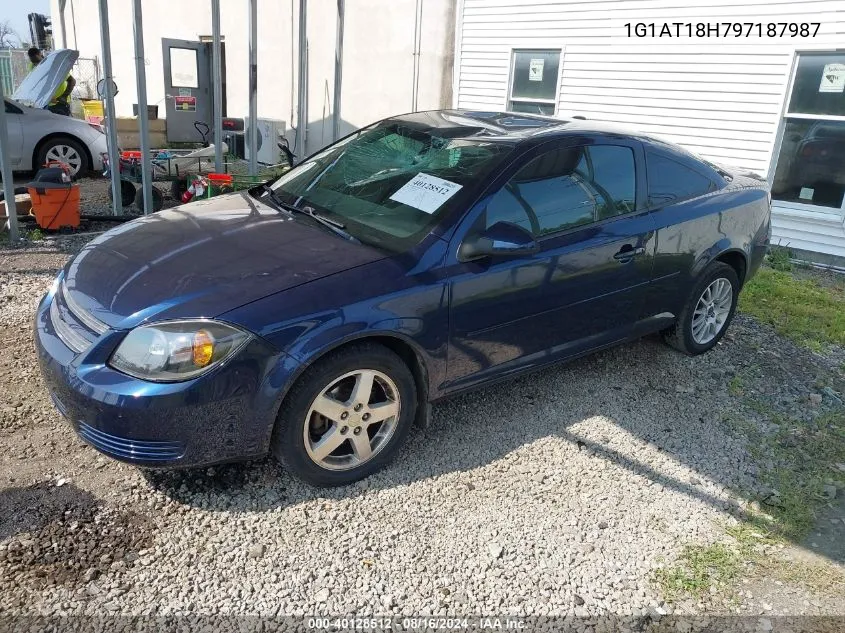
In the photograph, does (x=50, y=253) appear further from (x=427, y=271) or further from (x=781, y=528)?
(x=781, y=528)

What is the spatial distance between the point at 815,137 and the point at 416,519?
7225 millimetres

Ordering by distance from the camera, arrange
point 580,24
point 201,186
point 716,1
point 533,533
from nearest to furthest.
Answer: point 533,533, point 201,186, point 716,1, point 580,24

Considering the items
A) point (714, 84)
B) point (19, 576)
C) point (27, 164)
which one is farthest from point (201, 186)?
point (714, 84)

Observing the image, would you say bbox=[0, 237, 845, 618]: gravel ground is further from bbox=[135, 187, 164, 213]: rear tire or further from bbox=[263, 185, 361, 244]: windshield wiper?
bbox=[135, 187, 164, 213]: rear tire

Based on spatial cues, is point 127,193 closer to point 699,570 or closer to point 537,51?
point 537,51

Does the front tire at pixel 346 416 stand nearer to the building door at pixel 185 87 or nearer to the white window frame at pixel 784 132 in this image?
the white window frame at pixel 784 132

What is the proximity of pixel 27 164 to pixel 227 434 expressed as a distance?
862 cm

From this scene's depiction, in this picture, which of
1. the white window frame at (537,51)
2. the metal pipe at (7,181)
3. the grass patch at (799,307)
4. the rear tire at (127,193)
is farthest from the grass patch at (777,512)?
the rear tire at (127,193)

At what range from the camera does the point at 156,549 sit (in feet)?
9.17

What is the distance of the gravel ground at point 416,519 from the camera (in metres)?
2.66

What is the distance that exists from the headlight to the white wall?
975 centimetres

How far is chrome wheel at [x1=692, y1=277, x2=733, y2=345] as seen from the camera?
486cm

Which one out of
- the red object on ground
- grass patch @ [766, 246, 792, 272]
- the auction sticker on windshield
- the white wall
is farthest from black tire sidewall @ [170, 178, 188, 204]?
grass patch @ [766, 246, 792, 272]

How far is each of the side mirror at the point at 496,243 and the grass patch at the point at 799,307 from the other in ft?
11.2
